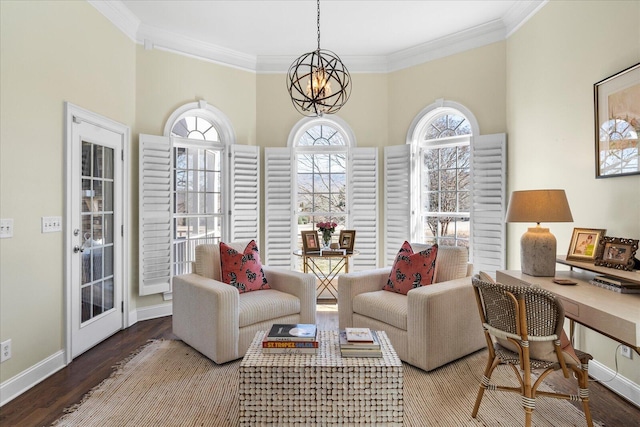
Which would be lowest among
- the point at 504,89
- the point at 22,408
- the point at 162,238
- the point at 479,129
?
the point at 22,408

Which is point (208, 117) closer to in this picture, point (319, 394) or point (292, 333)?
point (292, 333)

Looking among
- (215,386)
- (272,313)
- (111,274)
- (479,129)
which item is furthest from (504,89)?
(111,274)

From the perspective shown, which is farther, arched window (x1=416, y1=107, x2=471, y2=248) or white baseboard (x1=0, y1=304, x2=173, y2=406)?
arched window (x1=416, y1=107, x2=471, y2=248)

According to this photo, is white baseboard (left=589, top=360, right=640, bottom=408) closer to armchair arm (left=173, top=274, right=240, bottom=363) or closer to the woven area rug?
the woven area rug

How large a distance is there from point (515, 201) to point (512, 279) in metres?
0.55

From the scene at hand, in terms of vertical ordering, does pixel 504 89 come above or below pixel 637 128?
above

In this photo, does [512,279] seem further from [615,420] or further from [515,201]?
[615,420]

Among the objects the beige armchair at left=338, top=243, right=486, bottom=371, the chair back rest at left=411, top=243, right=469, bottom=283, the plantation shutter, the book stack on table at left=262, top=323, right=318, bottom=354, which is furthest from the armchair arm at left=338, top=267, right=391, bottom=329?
the plantation shutter

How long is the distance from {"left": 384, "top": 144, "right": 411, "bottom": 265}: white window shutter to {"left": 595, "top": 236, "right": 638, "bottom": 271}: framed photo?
7.51 feet

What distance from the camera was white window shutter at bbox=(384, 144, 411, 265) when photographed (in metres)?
4.53

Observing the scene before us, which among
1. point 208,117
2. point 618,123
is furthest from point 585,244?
point 208,117

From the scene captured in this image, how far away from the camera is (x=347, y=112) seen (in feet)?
15.6

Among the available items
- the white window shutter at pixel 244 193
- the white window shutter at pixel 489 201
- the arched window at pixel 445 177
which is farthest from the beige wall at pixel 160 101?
the white window shutter at pixel 244 193

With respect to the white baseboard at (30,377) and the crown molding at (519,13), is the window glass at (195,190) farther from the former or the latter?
the crown molding at (519,13)
